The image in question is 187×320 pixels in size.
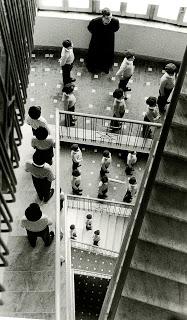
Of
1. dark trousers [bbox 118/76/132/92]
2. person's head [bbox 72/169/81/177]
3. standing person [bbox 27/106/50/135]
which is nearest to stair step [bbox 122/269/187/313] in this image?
standing person [bbox 27/106/50/135]

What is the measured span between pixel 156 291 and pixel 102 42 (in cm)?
665

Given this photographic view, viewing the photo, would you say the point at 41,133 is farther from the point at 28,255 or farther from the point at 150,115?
the point at 150,115

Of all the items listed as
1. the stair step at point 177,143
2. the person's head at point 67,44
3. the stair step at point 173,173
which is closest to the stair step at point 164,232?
the stair step at point 173,173

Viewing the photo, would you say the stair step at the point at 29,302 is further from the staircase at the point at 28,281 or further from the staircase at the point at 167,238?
the staircase at the point at 167,238

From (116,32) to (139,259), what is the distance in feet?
23.1

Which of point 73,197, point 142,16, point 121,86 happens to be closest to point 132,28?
point 142,16

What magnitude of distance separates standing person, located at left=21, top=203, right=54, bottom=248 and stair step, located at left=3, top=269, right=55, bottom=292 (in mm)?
530

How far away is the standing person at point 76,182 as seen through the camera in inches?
430

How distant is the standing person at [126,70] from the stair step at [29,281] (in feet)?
16.2

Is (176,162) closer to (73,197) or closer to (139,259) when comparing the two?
(139,259)

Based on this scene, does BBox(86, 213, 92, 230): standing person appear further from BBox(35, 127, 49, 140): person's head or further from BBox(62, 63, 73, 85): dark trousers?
BBox(35, 127, 49, 140): person's head

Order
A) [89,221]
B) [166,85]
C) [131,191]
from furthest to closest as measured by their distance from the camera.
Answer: [89,221], [131,191], [166,85]

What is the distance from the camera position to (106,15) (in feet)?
35.2

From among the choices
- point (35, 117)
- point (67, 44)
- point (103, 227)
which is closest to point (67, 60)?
point (67, 44)
